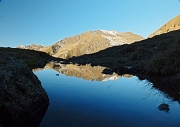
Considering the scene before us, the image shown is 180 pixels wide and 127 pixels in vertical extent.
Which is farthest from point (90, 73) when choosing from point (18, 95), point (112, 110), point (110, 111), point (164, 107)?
point (18, 95)

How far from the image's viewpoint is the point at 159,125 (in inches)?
317

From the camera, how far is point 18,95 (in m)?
9.36

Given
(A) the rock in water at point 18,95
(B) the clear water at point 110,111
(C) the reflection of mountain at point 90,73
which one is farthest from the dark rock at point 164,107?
(C) the reflection of mountain at point 90,73

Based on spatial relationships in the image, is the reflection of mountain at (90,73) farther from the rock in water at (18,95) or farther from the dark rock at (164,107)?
the rock in water at (18,95)

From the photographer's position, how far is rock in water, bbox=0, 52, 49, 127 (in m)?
8.44

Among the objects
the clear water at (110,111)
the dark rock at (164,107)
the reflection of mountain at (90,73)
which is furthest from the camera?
the reflection of mountain at (90,73)

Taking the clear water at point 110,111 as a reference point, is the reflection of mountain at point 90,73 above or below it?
above

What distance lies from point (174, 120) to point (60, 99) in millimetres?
7103

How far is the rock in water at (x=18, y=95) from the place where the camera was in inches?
332

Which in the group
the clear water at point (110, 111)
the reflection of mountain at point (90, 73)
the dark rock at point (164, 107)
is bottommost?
the clear water at point (110, 111)

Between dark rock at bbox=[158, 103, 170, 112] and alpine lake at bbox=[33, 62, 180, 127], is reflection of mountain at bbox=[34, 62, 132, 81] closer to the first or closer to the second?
alpine lake at bbox=[33, 62, 180, 127]

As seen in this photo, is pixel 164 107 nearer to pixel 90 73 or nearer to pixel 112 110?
pixel 112 110

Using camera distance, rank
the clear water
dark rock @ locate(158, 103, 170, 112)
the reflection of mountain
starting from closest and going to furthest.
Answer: the clear water < dark rock @ locate(158, 103, 170, 112) < the reflection of mountain

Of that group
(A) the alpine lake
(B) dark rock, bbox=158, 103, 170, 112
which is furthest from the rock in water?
(B) dark rock, bbox=158, 103, 170, 112
